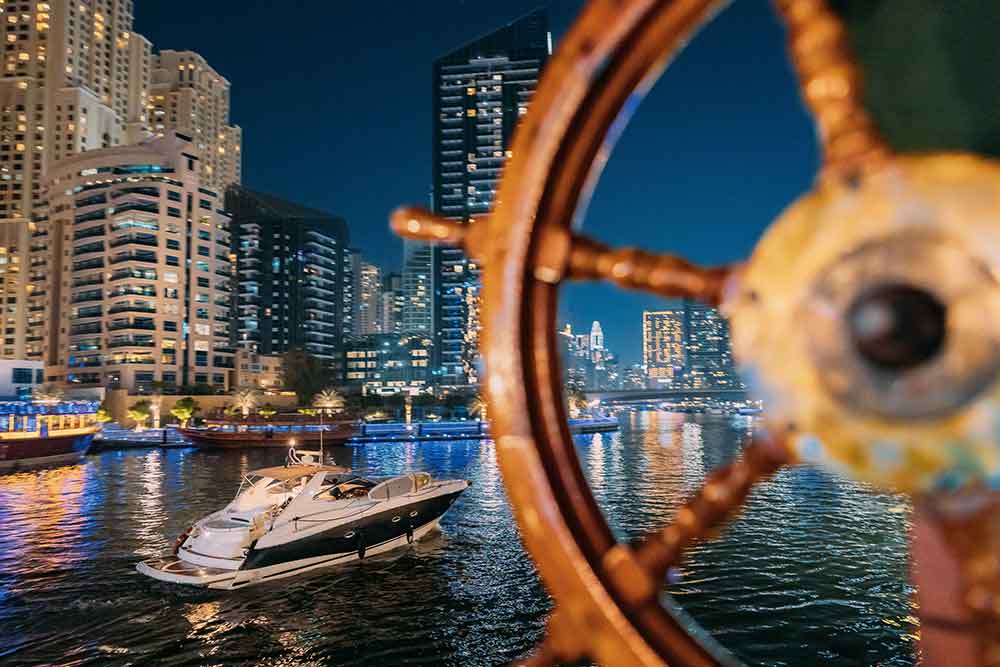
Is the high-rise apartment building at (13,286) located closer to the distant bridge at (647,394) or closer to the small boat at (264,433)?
the small boat at (264,433)

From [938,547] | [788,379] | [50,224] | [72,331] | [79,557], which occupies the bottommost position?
[79,557]

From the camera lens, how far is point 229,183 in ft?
504

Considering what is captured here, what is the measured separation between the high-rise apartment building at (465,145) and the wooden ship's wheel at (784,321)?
125m

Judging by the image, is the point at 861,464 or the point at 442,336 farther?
the point at 442,336

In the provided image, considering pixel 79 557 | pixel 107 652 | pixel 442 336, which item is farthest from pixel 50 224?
pixel 107 652

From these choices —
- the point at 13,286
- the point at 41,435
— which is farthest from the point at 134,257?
the point at 41,435

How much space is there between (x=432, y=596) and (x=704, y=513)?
43.1 feet

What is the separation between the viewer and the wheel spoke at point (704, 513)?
1.41 meters

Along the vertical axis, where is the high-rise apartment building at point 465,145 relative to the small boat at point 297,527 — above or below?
above

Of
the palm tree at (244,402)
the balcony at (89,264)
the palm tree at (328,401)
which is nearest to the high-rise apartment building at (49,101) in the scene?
the balcony at (89,264)

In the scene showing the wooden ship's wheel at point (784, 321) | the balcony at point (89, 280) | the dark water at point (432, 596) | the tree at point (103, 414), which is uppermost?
the balcony at point (89, 280)

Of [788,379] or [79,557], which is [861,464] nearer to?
[788,379]

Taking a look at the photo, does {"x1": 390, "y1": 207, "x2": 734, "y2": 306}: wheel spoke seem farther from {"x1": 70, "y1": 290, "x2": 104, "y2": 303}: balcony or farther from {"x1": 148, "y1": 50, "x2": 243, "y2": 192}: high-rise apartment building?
{"x1": 148, "y1": 50, "x2": 243, "y2": 192}: high-rise apartment building

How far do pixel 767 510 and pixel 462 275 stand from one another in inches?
4392
